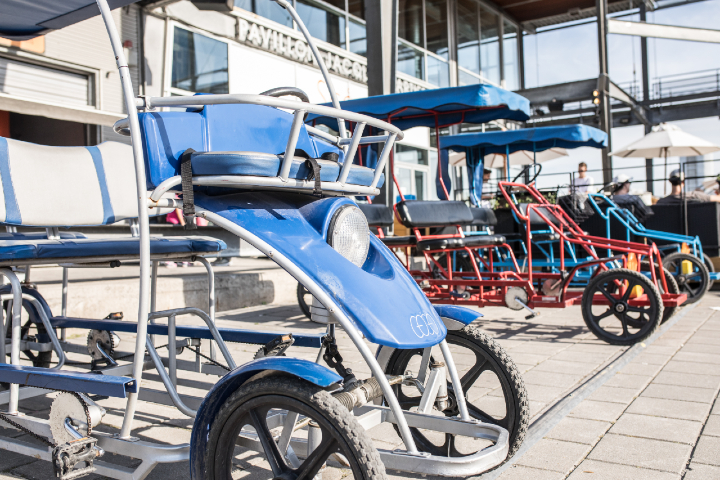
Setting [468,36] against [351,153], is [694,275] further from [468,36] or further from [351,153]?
[468,36]

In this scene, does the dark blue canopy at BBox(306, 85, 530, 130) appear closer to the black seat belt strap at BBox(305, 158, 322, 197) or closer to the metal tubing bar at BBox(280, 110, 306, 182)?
the black seat belt strap at BBox(305, 158, 322, 197)

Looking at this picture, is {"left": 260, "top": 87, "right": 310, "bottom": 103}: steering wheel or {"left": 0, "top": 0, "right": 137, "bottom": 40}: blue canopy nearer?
{"left": 260, "top": 87, "right": 310, "bottom": 103}: steering wheel

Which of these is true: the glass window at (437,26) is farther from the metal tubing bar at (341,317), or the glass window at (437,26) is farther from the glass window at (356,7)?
the metal tubing bar at (341,317)

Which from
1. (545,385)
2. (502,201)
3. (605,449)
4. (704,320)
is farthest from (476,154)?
(605,449)

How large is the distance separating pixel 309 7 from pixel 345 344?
1109cm

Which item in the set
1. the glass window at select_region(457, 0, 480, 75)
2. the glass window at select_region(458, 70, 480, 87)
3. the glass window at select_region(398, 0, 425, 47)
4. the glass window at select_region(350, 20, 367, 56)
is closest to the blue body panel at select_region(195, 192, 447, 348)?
the glass window at select_region(350, 20, 367, 56)

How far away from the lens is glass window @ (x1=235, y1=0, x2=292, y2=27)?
12.6m

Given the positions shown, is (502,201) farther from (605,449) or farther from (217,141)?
(217,141)

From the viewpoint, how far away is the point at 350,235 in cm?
231

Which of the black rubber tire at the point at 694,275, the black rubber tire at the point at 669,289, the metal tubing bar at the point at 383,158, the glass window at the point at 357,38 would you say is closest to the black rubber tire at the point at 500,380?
the metal tubing bar at the point at 383,158

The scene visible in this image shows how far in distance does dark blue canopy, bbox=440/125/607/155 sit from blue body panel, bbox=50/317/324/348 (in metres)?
5.90

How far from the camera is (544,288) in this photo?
6.71 meters

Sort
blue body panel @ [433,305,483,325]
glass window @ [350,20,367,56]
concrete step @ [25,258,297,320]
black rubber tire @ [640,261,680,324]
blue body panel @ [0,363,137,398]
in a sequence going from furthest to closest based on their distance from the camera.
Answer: glass window @ [350,20,367,56]
black rubber tire @ [640,261,680,324]
concrete step @ [25,258,297,320]
blue body panel @ [433,305,483,325]
blue body panel @ [0,363,137,398]

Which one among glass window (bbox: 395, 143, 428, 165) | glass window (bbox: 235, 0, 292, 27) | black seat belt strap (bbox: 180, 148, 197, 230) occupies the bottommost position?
black seat belt strap (bbox: 180, 148, 197, 230)
